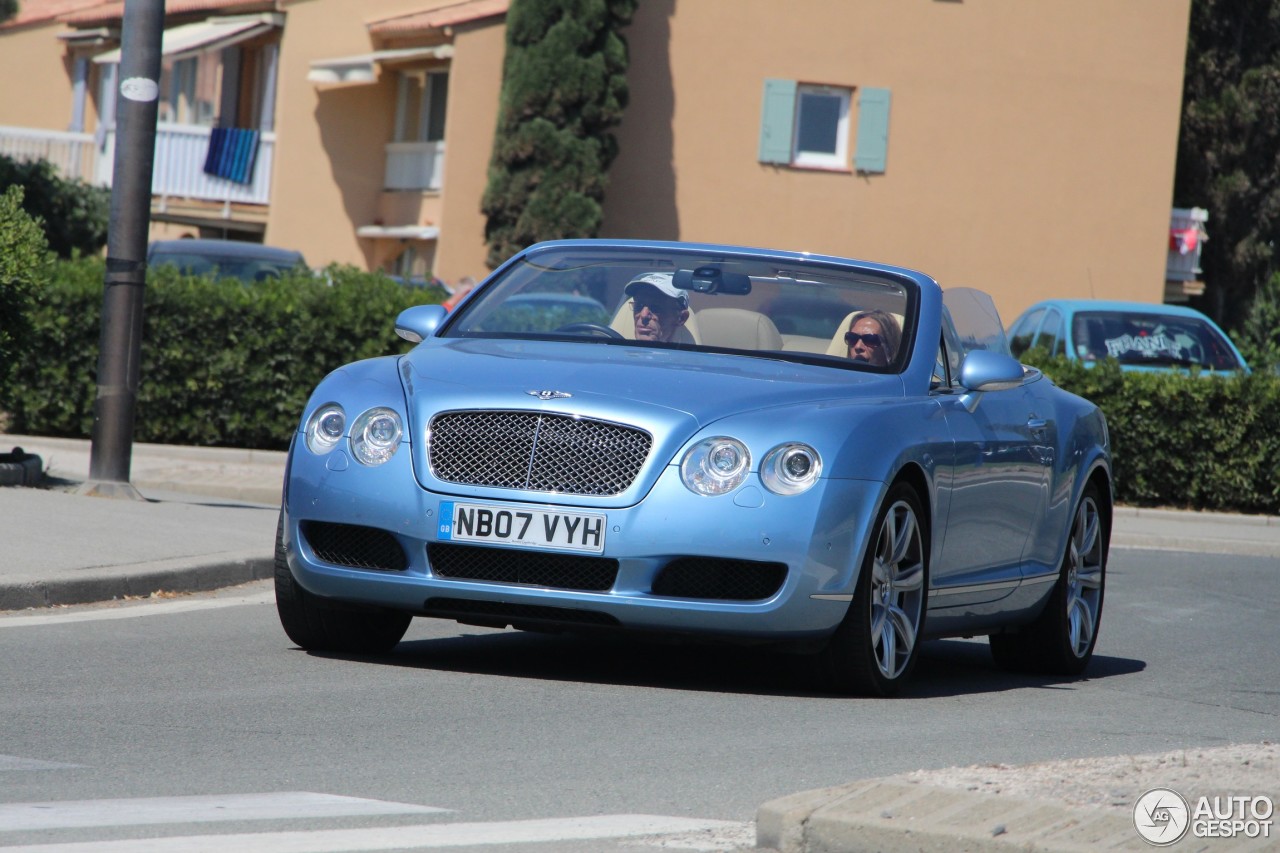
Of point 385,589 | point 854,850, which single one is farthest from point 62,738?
point 854,850

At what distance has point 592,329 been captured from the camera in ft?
26.7

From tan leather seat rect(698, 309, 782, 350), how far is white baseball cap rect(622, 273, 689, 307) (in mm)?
116

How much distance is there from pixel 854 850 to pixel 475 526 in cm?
261

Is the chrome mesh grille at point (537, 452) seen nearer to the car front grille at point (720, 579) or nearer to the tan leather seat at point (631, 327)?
the car front grille at point (720, 579)

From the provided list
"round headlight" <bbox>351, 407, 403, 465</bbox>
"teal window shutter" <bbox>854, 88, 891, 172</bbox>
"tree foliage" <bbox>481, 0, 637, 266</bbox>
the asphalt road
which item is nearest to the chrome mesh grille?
"round headlight" <bbox>351, 407, 403, 465</bbox>

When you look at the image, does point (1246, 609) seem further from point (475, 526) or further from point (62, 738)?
point (62, 738)

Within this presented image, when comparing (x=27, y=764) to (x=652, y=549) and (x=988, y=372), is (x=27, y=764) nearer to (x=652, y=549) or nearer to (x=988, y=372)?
(x=652, y=549)

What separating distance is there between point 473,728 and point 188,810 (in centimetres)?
147

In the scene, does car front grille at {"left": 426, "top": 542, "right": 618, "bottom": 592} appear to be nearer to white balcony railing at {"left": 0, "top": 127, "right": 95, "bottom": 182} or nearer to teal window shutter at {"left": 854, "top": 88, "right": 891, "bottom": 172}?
teal window shutter at {"left": 854, "top": 88, "right": 891, "bottom": 172}

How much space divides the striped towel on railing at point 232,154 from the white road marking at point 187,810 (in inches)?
1412

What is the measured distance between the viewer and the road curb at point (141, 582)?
8.78m

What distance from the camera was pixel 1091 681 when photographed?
28.9 ft

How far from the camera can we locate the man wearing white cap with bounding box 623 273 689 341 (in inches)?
319

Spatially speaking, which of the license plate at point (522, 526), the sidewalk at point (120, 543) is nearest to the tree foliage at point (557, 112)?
the sidewalk at point (120, 543)
